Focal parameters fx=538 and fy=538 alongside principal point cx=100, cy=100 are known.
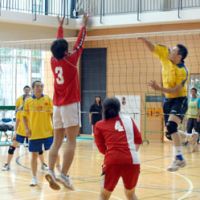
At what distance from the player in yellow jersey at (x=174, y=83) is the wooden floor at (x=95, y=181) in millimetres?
1406

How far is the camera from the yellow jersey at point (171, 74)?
696cm

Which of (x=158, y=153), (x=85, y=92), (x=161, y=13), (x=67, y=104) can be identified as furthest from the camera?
(x=85, y=92)

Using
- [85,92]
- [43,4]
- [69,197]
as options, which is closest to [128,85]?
[85,92]

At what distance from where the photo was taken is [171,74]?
6961 millimetres

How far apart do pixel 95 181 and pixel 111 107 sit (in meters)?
4.16

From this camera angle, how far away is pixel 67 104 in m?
6.16

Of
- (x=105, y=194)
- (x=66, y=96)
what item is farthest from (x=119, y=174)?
(x=66, y=96)

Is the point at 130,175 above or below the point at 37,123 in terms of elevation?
below

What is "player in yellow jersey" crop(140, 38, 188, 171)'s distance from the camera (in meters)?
6.96

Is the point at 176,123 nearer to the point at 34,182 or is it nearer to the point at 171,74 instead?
the point at 171,74

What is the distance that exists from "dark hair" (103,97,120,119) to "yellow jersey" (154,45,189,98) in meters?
1.50

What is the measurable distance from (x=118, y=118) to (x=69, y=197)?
2.78 meters

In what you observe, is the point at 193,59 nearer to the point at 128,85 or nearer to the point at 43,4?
the point at 128,85

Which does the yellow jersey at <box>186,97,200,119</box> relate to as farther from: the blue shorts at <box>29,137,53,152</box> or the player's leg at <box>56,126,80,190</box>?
the player's leg at <box>56,126,80,190</box>
